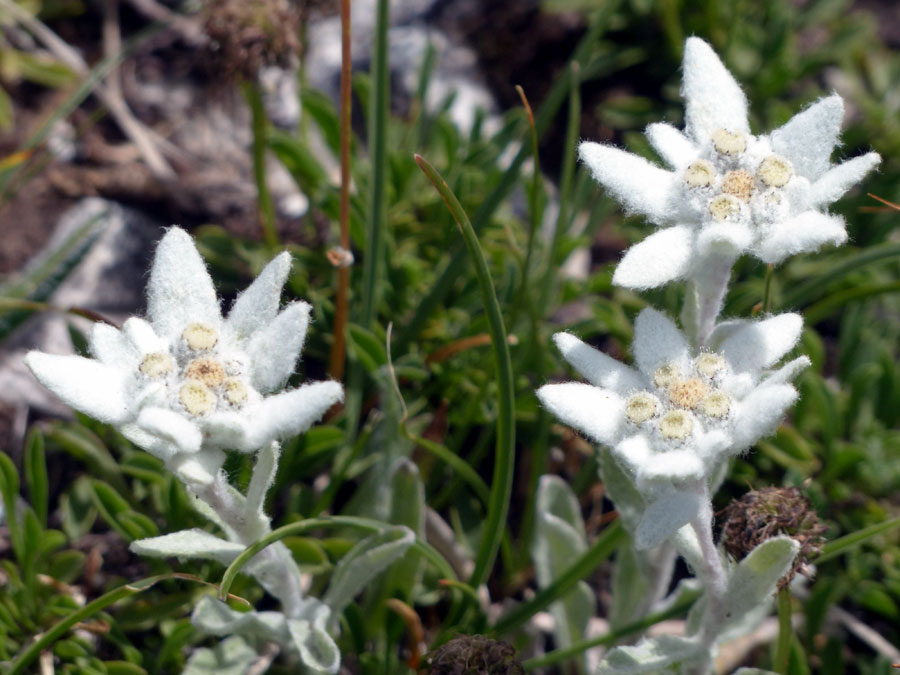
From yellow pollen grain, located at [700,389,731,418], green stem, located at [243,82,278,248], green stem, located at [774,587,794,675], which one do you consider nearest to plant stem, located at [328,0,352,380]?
green stem, located at [243,82,278,248]

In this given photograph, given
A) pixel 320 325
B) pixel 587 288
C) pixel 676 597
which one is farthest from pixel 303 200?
pixel 676 597

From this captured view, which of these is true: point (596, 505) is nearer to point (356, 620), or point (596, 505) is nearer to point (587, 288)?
point (587, 288)

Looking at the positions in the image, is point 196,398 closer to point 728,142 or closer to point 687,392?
point 687,392

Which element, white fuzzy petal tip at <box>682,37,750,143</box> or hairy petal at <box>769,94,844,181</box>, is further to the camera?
white fuzzy petal tip at <box>682,37,750,143</box>

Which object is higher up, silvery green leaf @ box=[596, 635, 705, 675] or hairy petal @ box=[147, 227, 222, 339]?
hairy petal @ box=[147, 227, 222, 339]

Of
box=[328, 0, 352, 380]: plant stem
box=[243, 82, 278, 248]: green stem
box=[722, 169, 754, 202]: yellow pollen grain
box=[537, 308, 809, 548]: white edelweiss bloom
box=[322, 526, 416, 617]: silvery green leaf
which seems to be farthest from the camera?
box=[243, 82, 278, 248]: green stem

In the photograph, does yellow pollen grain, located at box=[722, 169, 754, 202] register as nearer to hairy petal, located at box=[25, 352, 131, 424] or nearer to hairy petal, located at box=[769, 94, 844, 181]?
hairy petal, located at box=[769, 94, 844, 181]

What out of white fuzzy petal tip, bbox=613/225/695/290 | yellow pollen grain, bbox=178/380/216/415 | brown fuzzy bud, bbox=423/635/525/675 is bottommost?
brown fuzzy bud, bbox=423/635/525/675

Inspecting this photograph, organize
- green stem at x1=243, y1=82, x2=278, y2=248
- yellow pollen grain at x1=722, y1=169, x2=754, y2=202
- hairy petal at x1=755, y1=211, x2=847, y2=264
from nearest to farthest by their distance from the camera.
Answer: hairy petal at x1=755, y1=211, x2=847, y2=264 < yellow pollen grain at x1=722, y1=169, x2=754, y2=202 < green stem at x1=243, y1=82, x2=278, y2=248
